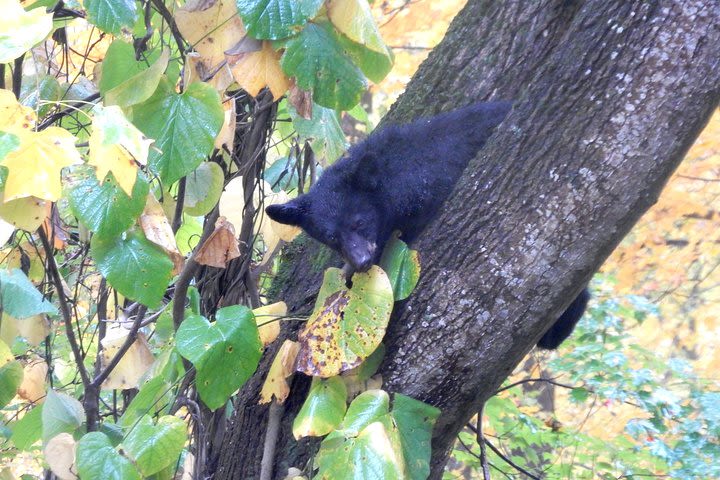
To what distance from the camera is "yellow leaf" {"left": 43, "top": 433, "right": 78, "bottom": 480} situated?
2117 millimetres

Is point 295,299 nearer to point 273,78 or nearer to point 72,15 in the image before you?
point 273,78

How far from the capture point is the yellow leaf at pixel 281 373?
207 cm

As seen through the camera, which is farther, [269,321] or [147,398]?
[147,398]

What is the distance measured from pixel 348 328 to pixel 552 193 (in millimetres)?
631

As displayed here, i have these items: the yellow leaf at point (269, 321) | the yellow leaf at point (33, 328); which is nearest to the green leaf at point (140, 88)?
the yellow leaf at point (269, 321)

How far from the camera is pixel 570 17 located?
261cm

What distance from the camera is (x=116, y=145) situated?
1.42m

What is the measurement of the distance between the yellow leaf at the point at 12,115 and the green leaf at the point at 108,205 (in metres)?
0.39

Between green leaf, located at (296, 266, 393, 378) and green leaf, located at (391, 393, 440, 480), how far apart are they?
16 cm

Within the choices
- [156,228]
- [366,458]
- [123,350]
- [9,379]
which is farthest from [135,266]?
[9,379]

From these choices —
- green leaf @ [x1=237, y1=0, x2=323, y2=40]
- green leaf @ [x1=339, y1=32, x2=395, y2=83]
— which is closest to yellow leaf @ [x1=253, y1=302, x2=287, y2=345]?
green leaf @ [x1=339, y1=32, x2=395, y2=83]

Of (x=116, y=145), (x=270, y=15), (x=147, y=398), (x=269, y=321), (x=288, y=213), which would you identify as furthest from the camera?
(x=288, y=213)

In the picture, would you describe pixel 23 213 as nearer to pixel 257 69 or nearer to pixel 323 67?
pixel 257 69

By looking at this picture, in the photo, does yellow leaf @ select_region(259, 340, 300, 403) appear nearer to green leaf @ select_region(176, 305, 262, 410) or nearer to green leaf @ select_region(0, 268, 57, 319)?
green leaf @ select_region(176, 305, 262, 410)
